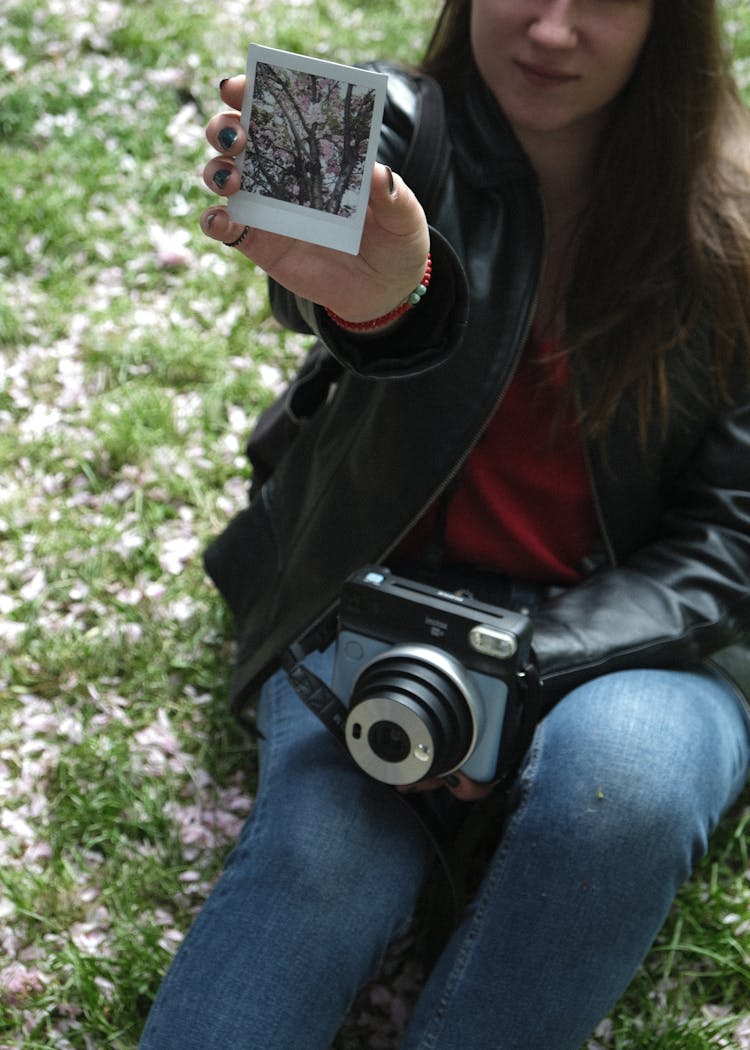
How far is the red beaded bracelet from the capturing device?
135 centimetres

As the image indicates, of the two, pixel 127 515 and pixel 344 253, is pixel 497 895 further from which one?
pixel 127 515

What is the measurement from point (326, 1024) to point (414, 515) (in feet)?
2.10

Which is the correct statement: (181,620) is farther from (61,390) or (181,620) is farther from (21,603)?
(61,390)

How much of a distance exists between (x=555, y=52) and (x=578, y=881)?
104cm

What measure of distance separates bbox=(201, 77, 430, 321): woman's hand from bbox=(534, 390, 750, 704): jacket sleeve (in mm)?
535

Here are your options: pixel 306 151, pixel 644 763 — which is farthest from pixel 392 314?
pixel 644 763

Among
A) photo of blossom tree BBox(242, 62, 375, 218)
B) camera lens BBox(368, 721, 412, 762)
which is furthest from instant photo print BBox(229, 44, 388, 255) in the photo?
camera lens BBox(368, 721, 412, 762)

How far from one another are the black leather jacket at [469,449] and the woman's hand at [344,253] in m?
0.22

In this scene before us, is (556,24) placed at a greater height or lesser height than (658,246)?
greater

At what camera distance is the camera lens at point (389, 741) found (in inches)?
56.6

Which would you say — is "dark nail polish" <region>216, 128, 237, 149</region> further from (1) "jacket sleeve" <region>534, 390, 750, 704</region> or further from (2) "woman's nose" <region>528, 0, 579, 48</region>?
(1) "jacket sleeve" <region>534, 390, 750, 704</region>

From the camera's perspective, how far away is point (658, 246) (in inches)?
66.2

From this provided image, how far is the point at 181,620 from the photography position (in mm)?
2299

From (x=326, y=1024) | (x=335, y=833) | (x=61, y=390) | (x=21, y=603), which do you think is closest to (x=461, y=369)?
(x=335, y=833)
